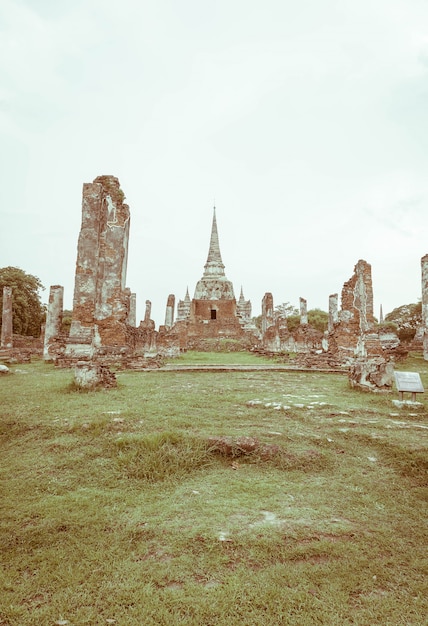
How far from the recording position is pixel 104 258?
10.7 metres

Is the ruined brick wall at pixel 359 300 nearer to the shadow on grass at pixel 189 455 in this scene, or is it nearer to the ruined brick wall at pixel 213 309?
the shadow on grass at pixel 189 455

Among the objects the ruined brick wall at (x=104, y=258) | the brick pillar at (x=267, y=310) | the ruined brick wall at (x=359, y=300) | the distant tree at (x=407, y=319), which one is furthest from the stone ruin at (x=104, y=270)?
the distant tree at (x=407, y=319)

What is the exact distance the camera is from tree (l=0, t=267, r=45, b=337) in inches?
1236

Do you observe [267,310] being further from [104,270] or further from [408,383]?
[408,383]

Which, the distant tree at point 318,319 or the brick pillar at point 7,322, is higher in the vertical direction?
the distant tree at point 318,319

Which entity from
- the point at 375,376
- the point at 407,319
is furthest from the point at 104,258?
the point at 407,319

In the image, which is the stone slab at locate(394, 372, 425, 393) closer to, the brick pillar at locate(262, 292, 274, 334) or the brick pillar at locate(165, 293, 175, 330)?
the brick pillar at locate(262, 292, 274, 334)

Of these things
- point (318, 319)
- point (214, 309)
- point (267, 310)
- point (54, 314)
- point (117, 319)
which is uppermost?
point (214, 309)

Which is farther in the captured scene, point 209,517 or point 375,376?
point 375,376

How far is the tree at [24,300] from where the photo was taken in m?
31.4

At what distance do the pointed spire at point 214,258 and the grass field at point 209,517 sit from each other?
41639 mm

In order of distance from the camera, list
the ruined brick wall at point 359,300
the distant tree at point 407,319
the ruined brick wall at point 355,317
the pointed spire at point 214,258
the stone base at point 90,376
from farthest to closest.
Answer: the pointed spire at point 214,258 < the distant tree at point 407,319 < the ruined brick wall at point 359,300 < the ruined brick wall at point 355,317 < the stone base at point 90,376

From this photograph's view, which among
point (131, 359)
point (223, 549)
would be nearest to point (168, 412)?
point (223, 549)

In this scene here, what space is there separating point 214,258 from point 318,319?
13809 mm
